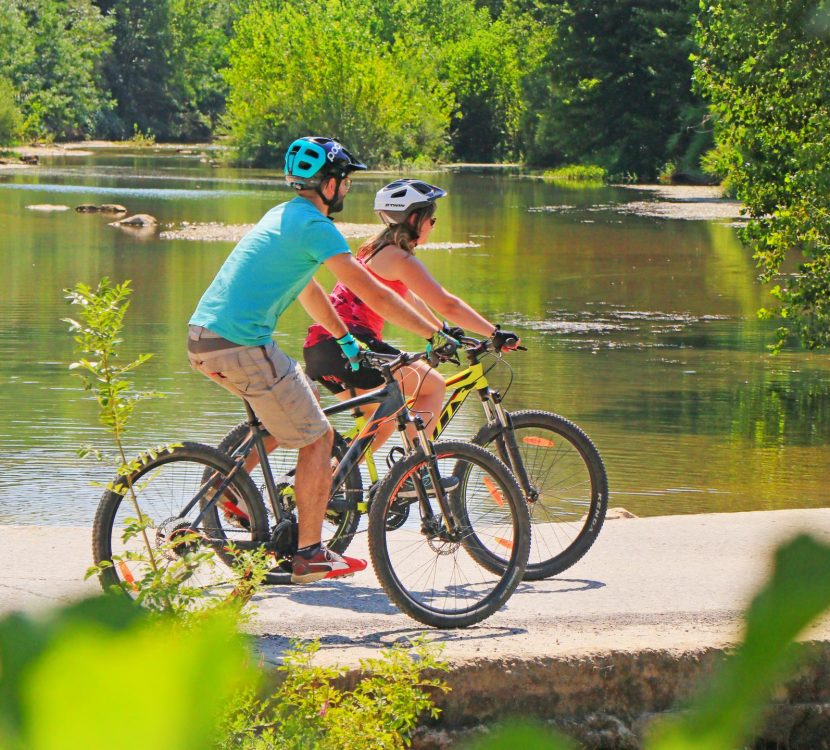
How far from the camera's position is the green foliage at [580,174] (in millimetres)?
58250

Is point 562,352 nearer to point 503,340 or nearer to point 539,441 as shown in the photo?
point 539,441

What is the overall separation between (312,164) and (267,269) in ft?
1.41

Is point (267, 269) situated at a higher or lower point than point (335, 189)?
lower

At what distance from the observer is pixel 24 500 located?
8750mm

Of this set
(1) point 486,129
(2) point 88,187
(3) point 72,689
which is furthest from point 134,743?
(1) point 486,129

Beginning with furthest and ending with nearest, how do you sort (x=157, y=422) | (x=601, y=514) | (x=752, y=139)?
(x=752, y=139), (x=157, y=422), (x=601, y=514)

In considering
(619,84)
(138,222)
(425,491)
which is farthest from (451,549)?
(619,84)

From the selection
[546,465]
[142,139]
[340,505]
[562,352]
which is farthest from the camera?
[142,139]

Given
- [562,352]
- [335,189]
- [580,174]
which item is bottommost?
[580,174]

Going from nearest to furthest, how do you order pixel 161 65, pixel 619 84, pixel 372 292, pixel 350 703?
pixel 350 703, pixel 372 292, pixel 619 84, pixel 161 65

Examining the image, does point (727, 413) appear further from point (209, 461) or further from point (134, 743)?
point (134, 743)

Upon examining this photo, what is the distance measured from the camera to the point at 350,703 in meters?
4.09

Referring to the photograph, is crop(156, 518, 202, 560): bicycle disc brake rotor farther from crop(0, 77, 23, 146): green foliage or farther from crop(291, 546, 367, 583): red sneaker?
crop(0, 77, 23, 146): green foliage

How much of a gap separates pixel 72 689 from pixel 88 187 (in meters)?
43.7
